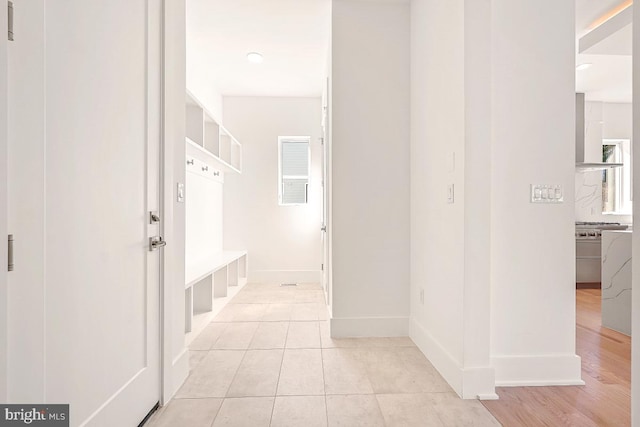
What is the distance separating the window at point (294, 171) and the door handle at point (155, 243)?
12.7ft

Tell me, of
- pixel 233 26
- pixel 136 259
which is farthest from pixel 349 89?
pixel 136 259

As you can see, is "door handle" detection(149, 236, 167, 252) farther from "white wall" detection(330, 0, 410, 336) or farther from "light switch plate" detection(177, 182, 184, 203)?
"white wall" detection(330, 0, 410, 336)

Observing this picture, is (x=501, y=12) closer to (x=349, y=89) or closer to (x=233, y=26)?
(x=349, y=89)

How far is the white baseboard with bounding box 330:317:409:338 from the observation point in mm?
2924

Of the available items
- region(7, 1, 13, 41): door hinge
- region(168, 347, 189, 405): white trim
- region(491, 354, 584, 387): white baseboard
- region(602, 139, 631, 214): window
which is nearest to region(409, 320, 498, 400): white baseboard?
region(491, 354, 584, 387): white baseboard

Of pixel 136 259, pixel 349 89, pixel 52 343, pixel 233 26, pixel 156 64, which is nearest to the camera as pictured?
pixel 52 343

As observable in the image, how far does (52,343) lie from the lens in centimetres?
112

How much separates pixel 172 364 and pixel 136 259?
2.32 feet

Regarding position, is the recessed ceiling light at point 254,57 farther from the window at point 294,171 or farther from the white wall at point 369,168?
the window at point 294,171

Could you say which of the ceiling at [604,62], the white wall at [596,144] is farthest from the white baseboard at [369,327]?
the white wall at [596,144]

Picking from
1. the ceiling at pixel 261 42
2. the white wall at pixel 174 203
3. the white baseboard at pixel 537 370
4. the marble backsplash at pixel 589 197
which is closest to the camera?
the white wall at pixel 174 203

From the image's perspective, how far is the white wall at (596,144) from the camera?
5840 millimetres

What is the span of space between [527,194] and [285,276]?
3896mm

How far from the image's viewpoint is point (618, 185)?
6.04 m
